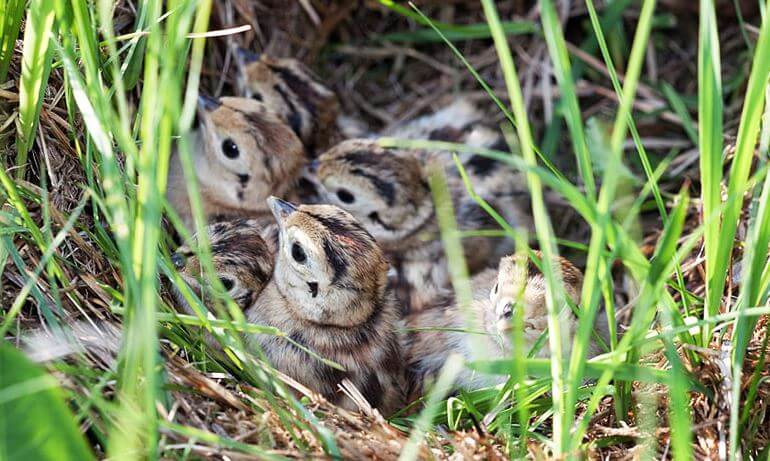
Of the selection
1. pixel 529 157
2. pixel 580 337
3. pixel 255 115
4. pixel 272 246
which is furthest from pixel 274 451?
pixel 255 115

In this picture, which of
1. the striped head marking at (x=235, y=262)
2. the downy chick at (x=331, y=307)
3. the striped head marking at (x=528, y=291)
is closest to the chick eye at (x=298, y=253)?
the downy chick at (x=331, y=307)

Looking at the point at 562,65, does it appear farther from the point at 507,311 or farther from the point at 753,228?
the point at 507,311

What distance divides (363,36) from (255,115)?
5.56 ft

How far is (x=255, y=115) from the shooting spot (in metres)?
4.31

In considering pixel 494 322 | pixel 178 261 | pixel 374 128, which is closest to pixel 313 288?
pixel 178 261

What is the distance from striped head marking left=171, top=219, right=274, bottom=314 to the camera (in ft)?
11.4

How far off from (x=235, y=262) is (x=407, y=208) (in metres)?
1.21

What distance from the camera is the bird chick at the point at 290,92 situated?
471 cm

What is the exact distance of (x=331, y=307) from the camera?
348cm

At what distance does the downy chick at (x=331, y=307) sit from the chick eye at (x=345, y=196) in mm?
692

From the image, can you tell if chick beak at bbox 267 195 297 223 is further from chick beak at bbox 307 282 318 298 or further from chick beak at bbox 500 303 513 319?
chick beak at bbox 500 303 513 319

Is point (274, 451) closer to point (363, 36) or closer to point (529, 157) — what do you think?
point (529, 157)

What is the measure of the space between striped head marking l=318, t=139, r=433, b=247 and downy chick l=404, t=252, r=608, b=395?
577 mm

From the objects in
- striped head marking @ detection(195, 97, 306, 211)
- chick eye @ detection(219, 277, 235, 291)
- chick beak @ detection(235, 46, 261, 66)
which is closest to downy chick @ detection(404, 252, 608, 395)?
chick eye @ detection(219, 277, 235, 291)
